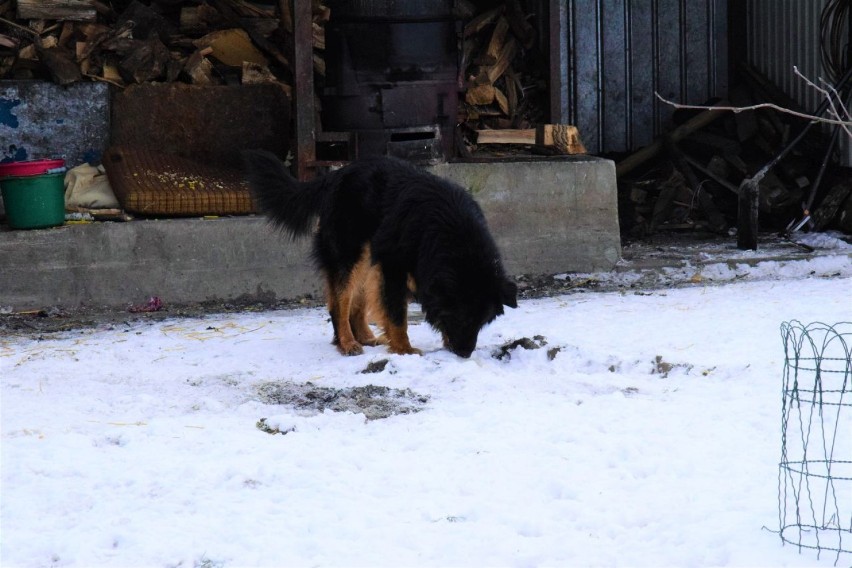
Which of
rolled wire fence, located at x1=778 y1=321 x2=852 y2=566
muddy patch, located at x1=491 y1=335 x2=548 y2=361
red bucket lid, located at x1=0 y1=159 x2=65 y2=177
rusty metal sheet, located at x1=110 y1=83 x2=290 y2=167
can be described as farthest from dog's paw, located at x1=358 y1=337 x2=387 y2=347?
rusty metal sheet, located at x1=110 y1=83 x2=290 y2=167

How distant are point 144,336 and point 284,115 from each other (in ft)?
9.68

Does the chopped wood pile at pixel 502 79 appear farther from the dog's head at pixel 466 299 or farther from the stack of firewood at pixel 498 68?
the dog's head at pixel 466 299

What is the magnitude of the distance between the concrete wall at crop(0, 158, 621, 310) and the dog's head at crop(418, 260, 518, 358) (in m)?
2.55

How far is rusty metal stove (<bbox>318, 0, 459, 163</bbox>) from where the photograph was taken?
864 centimetres

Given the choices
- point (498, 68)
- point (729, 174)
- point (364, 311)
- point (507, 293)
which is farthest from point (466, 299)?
point (729, 174)

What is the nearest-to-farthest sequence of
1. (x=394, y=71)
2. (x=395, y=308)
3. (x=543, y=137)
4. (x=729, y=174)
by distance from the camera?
(x=395, y=308) < (x=394, y=71) < (x=543, y=137) < (x=729, y=174)

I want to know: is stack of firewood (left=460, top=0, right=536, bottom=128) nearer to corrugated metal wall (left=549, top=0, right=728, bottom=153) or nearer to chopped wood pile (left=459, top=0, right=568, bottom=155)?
chopped wood pile (left=459, top=0, right=568, bottom=155)

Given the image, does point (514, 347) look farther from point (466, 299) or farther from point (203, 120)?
point (203, 120)

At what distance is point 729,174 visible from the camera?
11.3 meters

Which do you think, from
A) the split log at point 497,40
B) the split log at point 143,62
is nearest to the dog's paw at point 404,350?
the split log at point 143,62

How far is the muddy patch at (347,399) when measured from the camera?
5441mm

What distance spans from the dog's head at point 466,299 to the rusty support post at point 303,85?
2.73 metres

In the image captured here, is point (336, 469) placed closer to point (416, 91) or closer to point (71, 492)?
point (71, 492)

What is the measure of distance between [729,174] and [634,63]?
1.58 m
